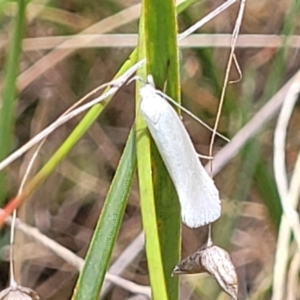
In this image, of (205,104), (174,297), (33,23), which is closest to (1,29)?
(33,23)

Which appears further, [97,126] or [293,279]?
[97,126]

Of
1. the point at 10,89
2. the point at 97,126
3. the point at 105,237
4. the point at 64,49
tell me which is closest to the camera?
the point at 105,237

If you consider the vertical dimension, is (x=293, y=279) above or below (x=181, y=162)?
below

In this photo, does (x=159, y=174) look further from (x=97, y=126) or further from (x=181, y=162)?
(x=97, y=126)

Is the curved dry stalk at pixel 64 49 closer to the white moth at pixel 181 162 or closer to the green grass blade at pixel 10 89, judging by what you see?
the green grass blade at pixel 10 89

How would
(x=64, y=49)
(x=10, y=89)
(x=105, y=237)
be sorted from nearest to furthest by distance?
(x=105, y=237) < (x=10, y=89) < (x=64, y=49)

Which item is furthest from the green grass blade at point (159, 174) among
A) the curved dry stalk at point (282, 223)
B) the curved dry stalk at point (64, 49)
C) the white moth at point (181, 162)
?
the curved dry stalk at point (64, 49)

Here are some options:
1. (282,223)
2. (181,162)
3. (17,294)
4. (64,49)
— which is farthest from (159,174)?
(64,49)
